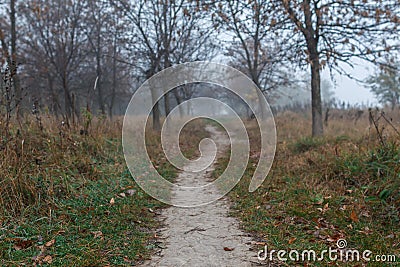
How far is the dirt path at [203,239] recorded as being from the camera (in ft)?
11.6

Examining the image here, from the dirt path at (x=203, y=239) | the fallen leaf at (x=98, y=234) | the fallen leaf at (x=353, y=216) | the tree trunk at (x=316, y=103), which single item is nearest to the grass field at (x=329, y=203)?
the fallen leaf at (x=353, y=216)

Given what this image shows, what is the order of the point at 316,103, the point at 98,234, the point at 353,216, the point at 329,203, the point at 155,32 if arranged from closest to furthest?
the point at 98,234, the point at 353,216, the point at 329,203, the point at 316,103, the point at 155,32

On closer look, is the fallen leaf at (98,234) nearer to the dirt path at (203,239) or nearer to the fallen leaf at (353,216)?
the dirt path at (203,239)

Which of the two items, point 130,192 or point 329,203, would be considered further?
point 130,192

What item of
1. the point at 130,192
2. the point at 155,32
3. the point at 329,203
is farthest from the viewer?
the point at 155,32

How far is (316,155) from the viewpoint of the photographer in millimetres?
7477

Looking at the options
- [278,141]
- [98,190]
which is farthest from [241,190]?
[278,141]

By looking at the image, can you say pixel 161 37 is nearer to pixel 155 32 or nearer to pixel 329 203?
pixel 155 32

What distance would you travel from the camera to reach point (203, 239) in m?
4.14

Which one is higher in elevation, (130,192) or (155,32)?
(155,32)

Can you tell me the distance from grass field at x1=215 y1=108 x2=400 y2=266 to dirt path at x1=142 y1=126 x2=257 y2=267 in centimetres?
24

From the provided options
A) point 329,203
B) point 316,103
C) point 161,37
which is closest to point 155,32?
point 161,37

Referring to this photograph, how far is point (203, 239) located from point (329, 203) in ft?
6.95

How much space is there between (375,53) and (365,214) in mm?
6540
